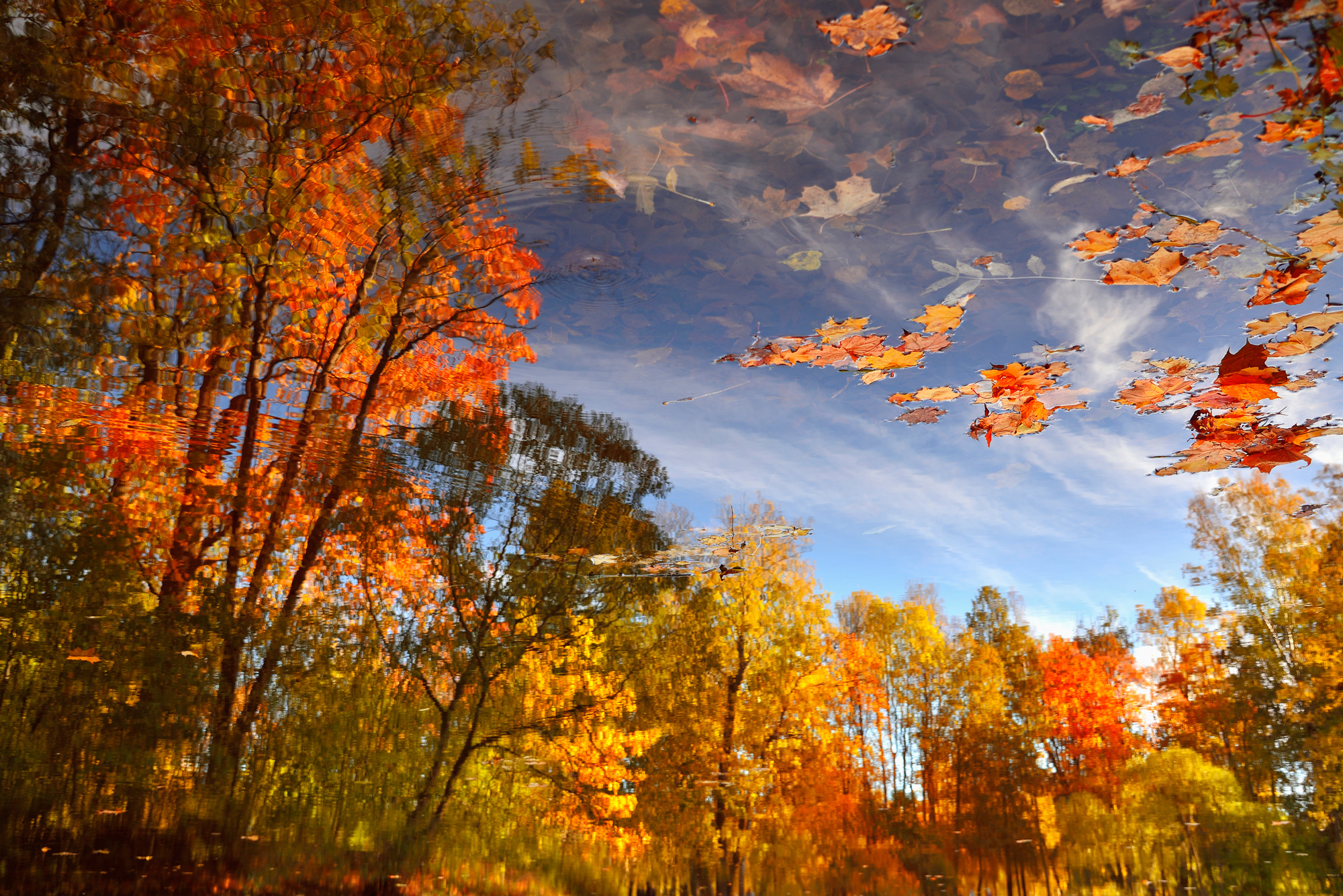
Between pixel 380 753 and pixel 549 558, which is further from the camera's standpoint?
pixel 549 558

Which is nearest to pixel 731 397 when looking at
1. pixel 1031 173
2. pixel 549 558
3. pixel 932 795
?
pixel 549 558

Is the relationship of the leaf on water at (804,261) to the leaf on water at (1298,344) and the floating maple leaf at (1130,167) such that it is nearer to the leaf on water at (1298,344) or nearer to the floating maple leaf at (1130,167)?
the floating maple leaf at (1130,167)

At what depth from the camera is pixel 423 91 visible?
6.05 feet

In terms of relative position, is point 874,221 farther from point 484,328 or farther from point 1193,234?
point 484,328

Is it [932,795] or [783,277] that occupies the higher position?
[783,277]

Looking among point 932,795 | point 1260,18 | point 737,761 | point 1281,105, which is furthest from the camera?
point 932,795

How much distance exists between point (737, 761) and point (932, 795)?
1992mm

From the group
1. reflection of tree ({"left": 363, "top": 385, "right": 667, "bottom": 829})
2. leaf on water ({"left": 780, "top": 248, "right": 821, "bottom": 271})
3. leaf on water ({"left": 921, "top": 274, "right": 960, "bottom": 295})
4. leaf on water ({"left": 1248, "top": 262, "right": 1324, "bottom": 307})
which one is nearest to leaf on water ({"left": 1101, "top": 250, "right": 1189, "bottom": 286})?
leaf on water ({"left": 1248, "top": 262, "right": 1324, "bottom": 307})

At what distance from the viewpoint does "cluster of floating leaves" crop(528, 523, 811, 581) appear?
2.14 meters

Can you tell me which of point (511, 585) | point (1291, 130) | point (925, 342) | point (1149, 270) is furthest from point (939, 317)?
point (511, 585)

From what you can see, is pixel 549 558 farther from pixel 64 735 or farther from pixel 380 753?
pixel 64 735

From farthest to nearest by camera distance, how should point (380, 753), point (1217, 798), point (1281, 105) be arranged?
point (1217, 798)
point (380, 753)
point (1281, 105)

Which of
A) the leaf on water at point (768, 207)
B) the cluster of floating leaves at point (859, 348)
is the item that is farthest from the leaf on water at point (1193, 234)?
the leaf on water at point (768, 207)

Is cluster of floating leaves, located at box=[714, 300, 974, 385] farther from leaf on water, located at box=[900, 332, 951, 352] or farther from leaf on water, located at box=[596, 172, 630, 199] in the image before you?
leaf on water, located at box=[596, 172, 630, 199]
